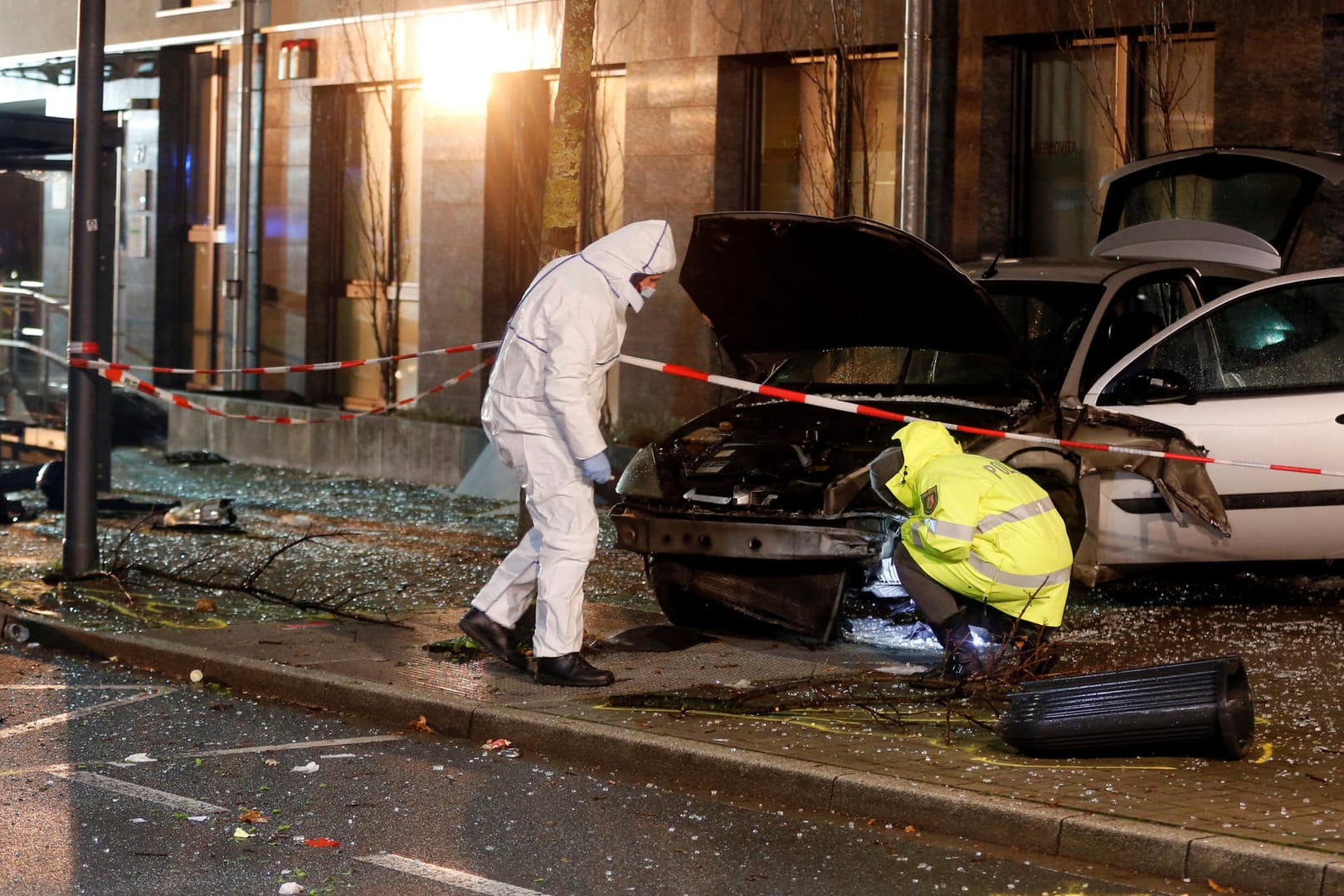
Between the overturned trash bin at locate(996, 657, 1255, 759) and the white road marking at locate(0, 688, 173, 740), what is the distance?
363cm

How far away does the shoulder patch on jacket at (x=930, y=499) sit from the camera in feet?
22.7

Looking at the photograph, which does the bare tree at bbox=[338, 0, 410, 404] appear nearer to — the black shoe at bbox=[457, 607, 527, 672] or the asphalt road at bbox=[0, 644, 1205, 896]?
the black shoe at bbox=[457, 607, 527, 672]

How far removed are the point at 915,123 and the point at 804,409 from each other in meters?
4.42

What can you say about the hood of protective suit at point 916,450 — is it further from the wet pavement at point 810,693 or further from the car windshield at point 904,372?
the car windshield at point 904,372

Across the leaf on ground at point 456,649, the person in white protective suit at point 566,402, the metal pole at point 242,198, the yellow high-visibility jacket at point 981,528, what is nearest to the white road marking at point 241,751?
the person in white protective suit at point 566,402

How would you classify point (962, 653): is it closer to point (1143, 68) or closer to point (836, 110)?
point (1143, 68)

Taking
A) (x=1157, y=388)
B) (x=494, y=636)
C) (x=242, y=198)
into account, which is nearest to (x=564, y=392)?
(x=494, y=636)

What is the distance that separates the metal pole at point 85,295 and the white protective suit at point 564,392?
3506 mm

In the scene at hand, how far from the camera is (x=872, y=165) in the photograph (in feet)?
50.6

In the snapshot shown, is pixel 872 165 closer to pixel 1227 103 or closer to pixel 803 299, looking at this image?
pixel 1227 103

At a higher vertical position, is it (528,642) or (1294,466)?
(1294,466)

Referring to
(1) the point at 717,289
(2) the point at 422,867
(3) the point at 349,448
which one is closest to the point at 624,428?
(3) the point at 349,448

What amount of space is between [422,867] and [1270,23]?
33.0ft

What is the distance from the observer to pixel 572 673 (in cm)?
726
